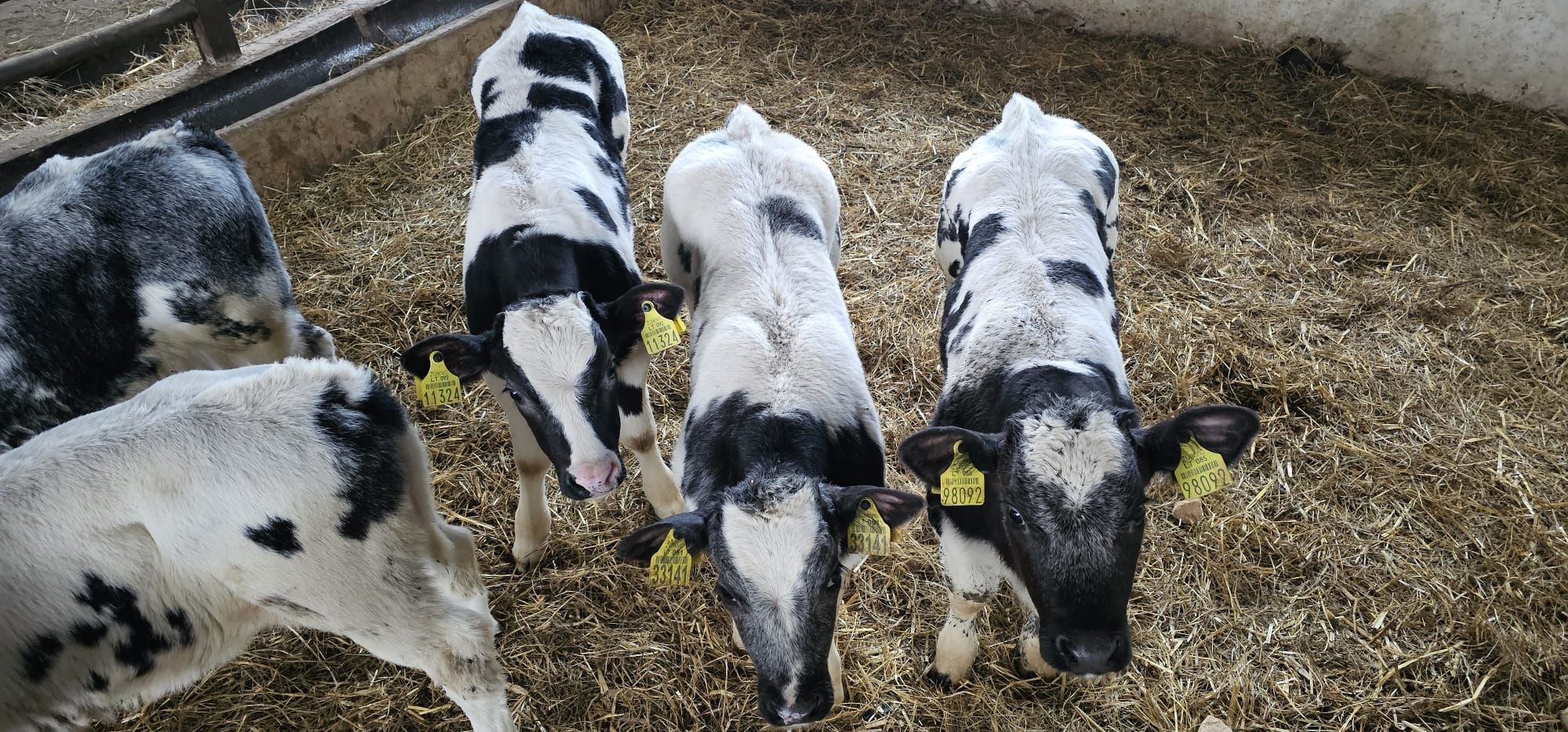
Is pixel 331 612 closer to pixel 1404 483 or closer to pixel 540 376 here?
pixel 540 376

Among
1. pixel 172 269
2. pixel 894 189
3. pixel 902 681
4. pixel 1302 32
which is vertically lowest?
pixel 902 681

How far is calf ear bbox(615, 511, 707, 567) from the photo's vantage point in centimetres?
293

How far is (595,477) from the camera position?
3566 mm

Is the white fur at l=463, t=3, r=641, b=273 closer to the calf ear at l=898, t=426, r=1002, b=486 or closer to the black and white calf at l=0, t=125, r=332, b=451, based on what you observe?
the black and white calf at l=0, t=125, r=332, b=451

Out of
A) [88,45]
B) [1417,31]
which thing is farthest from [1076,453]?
[88,45]

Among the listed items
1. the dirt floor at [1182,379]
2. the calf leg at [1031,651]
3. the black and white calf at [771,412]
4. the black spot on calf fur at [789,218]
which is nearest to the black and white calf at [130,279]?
the dirt floor at [1182,379]

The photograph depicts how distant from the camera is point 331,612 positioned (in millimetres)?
2914

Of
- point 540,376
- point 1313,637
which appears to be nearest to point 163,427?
point 540,376

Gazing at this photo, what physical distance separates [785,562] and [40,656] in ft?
7.82

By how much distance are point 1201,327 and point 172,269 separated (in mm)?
5371

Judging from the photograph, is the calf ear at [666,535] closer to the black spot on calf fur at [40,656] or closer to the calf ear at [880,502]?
the calf ear at [880,502]

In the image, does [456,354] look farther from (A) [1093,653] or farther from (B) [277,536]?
(A) [1093,653]

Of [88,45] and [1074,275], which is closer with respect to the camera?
[1074,275]

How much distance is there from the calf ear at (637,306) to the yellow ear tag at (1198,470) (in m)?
2.04
